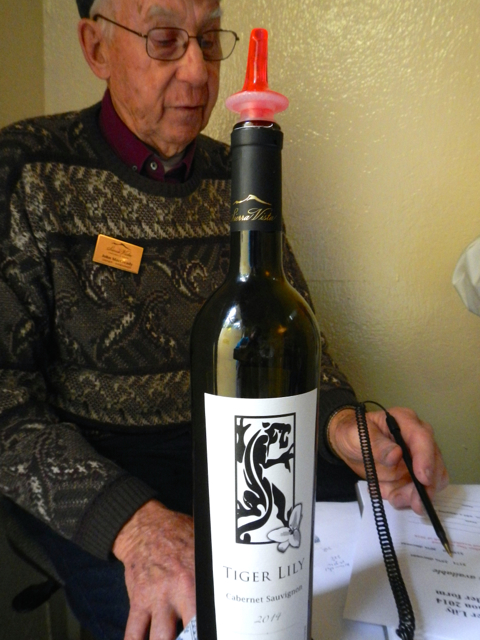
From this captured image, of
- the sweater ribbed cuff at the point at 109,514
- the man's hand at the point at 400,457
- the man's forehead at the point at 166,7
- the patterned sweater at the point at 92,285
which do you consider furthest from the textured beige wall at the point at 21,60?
the man's hand at the point at 400,457

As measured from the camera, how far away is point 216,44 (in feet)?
3.16

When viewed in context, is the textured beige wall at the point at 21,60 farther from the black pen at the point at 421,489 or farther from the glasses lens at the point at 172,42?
the black pen at the point at 421,489

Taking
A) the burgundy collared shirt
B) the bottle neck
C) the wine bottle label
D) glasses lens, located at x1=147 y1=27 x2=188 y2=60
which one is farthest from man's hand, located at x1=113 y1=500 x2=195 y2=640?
glasses lens, located at x1=147 y1=27 x2=188 y2=60

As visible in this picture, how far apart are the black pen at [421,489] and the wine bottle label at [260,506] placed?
0.89 ft

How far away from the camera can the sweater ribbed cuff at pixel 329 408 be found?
31.5 inches

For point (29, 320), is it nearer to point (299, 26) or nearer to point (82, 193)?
point (82, 193)

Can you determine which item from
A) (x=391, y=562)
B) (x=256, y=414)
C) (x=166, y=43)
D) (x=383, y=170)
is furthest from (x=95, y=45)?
(x=391, y=562)

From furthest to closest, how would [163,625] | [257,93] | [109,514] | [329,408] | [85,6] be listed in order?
[85,6] < [329,408] < [109,514] < [163,625] < [257,93]

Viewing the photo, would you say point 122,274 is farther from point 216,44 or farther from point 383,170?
point 383,170

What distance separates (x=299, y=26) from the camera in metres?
1.15

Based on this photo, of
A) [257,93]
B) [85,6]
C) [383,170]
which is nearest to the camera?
[257,93]

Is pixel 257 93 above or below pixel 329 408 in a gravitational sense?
above

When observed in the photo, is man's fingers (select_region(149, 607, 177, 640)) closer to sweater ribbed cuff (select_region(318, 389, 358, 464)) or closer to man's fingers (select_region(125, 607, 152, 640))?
man's fingers (select_region(125, 607, 152, 640))

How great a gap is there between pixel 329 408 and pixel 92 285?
493 mm
